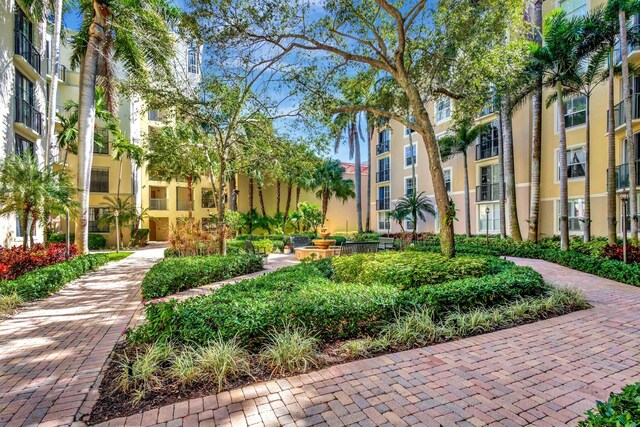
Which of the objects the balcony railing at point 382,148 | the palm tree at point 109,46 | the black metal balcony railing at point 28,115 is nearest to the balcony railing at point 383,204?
the balcony railing at point 382,148

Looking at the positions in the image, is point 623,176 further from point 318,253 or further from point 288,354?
point 288,354

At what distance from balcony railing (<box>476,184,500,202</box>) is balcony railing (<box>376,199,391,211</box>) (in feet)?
29.8

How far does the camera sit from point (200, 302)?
4.74m

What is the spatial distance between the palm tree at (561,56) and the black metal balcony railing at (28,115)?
1969 centimetres

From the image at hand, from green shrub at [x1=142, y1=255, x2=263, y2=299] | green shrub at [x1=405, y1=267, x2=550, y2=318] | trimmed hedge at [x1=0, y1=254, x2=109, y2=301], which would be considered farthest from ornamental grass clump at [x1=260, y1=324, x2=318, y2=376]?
trimmed hedge at [x1=0, y1=254, x2=109, y2=301]

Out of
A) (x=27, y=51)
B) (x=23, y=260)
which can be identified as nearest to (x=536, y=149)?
(x=23, y=260)

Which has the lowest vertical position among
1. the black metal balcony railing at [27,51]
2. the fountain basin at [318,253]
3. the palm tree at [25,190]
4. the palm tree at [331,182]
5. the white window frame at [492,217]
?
the fountain basin at [318,253]

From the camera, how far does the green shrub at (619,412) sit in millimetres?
2062

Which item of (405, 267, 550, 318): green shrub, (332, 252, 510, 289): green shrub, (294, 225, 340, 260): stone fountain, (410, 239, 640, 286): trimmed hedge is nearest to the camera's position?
(405, 267, 550, 318): green shrub

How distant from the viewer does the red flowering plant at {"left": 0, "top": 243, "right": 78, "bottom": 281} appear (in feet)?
26.8

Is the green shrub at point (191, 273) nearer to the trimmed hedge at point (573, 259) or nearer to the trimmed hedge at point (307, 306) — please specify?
the trimmed hedge at point (307, 306)

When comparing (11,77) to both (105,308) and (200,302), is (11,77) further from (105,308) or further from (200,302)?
(200,302)

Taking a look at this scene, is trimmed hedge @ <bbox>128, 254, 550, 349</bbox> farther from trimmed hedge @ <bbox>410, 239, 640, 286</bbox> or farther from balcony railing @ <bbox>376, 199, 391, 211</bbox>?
balcony railing @ <bbox>376, 199, 391, 211</bbox>

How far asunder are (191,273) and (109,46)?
13.1m
